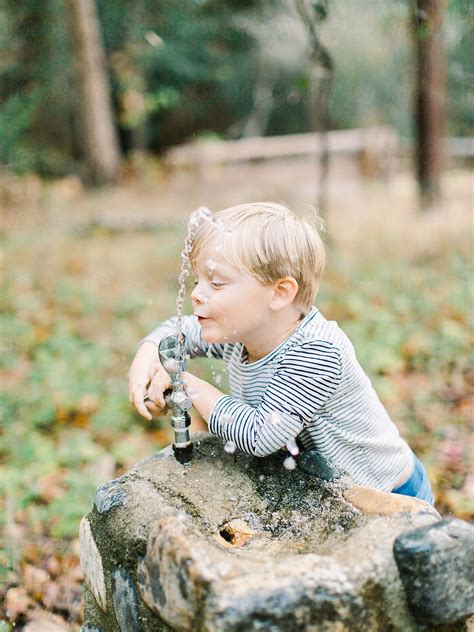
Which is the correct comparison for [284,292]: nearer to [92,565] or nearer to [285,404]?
[285,404]

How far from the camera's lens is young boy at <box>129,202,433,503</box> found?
64.2 inches

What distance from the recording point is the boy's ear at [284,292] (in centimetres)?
167

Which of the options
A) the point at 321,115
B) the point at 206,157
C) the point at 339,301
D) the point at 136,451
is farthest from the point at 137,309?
the point at 206,157

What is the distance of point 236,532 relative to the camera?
1623mm

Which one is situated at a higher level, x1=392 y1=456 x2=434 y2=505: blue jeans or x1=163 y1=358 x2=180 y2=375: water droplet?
x1=163 y1=358 x2=180 y2=375: water droplet

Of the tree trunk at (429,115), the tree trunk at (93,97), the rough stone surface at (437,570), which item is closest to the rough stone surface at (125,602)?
the rough stone surface at (437,570)

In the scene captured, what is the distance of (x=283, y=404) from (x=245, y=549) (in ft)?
1.15

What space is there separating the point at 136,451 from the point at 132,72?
24.5 ft

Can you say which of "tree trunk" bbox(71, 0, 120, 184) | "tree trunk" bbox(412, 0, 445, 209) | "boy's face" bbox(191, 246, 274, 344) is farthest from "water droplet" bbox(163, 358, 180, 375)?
"tree trunk" bbox(71, 0, 120, 184)

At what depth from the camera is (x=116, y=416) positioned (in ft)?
11.0

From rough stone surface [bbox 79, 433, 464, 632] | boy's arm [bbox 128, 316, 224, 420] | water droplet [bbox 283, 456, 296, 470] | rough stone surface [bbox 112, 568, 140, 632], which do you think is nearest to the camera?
rough stone surface [bbox 79, 433, 464, 632]

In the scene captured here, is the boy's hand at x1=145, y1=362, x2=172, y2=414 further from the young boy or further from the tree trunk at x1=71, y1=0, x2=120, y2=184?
the tree trunk at x1=71, y1=0, x2=120, y2=184

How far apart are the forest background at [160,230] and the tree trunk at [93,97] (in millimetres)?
91

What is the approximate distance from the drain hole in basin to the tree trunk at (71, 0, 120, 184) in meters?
7.14
